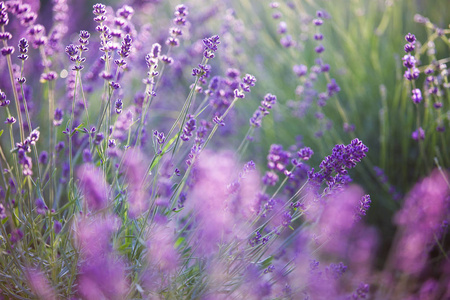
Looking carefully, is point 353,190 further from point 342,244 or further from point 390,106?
point 390,106

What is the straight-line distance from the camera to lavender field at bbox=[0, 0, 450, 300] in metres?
1.29

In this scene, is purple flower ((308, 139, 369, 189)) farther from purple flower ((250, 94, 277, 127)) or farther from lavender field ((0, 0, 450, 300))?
purple flower ((250, 94, 277, 127))

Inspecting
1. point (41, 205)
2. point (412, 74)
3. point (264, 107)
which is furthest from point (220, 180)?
point (412, 74)

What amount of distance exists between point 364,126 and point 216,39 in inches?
58.1

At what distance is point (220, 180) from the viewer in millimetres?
1272

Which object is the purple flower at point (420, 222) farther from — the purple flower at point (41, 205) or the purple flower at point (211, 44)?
the purple flower at point (41, 205)

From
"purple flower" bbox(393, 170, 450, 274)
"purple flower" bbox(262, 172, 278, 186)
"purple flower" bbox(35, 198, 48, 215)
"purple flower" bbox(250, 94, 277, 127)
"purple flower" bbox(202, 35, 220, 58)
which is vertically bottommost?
"purple flower" bbox(393, 170, 450, 274)

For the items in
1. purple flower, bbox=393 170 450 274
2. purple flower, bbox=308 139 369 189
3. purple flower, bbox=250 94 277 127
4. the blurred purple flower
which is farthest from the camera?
purple flower, bbox=393 170 450 274

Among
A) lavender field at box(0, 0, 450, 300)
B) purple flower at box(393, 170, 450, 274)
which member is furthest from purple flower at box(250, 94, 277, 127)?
purple flower at box(393, 170, 450, 274)

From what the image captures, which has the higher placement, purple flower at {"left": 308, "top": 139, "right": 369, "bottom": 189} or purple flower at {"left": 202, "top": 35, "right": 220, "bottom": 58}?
purple flower at {"left": 202, "top": 35, "right": 220, "bottom": 58}

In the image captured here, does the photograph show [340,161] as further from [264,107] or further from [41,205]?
[41,205]

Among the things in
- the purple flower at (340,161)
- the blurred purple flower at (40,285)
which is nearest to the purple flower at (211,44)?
the purple flower at (340,161)

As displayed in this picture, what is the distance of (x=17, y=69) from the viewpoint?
168cm

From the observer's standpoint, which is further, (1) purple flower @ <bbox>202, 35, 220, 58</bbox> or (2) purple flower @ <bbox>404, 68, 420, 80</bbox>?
(2) purple flower @ <bbox>404, 68, 420, 80</bbox>
